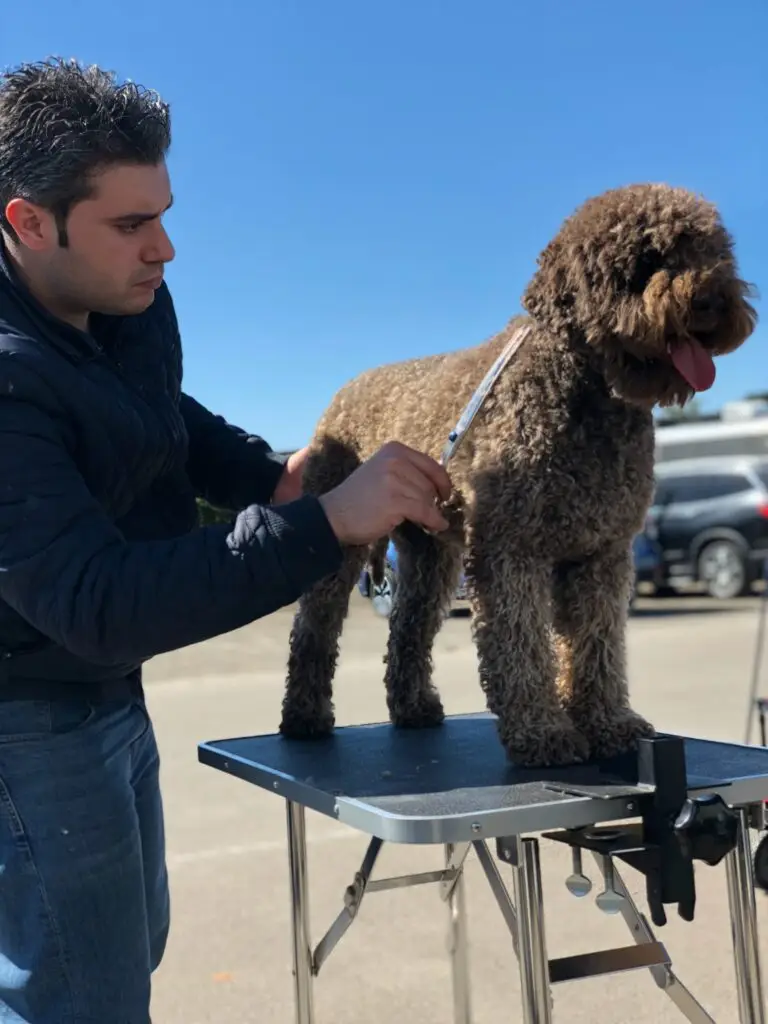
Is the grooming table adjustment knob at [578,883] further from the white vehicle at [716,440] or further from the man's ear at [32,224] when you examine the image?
the white vehicle at [716,440]

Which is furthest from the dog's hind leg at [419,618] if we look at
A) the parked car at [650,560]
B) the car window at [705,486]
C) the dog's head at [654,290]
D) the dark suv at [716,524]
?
the car window at [705,486]

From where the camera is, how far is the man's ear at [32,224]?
5.48 ft

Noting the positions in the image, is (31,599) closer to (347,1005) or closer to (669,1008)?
(347,1005)

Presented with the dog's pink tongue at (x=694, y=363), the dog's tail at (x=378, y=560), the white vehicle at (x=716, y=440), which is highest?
the white vehicle at (x=716, y=440)

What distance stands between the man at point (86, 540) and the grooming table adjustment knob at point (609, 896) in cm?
73

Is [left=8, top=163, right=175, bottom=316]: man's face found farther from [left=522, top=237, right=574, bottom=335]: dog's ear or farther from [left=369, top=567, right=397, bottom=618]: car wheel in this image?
[left=369, top=567, right=397, bottom=618]: car wheel

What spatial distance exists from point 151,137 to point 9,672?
0.94 m

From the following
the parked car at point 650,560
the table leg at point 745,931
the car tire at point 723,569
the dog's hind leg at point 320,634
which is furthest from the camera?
the car tire at point 723,569

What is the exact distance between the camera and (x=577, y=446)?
213 centimetres

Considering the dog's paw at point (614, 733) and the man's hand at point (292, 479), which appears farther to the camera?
the man's hand at point (292, 479)

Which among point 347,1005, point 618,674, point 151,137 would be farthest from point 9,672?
point 347,1005

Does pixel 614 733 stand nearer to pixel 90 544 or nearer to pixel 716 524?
pixel 90 544

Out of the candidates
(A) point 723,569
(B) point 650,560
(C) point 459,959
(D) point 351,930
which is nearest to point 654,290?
(C) point 459,959

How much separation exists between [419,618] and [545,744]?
89cm
